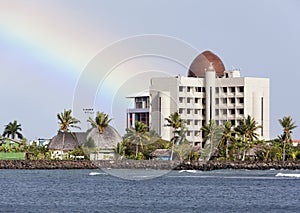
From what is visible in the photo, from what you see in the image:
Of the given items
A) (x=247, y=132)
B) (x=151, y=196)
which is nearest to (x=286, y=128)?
(x=247, y=132)

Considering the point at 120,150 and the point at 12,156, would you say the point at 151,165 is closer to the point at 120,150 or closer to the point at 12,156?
the point at 120,150

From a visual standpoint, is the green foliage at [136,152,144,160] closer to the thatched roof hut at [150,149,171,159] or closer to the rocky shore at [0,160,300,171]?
the rocky shore at [0,160,300,171]

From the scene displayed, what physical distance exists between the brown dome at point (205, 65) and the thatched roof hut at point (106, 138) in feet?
70.6

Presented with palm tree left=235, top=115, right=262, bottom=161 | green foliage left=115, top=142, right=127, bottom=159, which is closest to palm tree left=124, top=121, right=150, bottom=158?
green foliage left=115, top=142, right=127, bottom=159

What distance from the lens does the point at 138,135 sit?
452 ft

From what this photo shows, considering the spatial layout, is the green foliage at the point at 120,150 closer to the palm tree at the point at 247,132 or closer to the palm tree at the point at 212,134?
the palm tree at the point at 212,134

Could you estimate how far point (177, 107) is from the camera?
5989 inches

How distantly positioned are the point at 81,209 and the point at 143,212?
5100 millimetres

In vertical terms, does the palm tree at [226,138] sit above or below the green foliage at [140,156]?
above

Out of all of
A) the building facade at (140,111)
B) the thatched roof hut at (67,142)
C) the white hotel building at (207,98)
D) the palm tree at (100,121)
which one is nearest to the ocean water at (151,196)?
the palm tree at (100,121)

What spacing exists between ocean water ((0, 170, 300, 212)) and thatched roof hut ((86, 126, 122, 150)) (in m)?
36.4

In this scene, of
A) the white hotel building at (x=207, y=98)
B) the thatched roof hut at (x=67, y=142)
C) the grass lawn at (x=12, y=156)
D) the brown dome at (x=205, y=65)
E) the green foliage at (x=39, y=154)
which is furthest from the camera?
the brown dome at (x=205, y=65)

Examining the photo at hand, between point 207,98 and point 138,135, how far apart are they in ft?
75.8

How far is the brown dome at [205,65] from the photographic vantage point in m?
156
